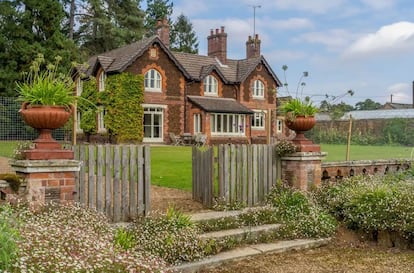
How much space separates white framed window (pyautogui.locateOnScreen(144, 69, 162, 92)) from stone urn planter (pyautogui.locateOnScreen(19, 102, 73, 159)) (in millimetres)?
23128

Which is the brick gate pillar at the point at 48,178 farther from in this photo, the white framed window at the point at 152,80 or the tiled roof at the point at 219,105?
the tiled roof at the point at 219,105

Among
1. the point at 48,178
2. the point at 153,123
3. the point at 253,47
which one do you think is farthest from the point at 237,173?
the point at 253,47

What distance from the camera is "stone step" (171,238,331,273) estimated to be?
566cm

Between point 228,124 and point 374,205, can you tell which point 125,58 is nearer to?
point 228,124

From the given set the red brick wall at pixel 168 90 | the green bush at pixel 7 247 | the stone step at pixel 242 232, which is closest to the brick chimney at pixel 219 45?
the red brick wall at pixel 168 90

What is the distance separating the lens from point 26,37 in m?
30.8

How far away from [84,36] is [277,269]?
41407 mm

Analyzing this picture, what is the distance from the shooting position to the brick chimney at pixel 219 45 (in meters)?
35.4

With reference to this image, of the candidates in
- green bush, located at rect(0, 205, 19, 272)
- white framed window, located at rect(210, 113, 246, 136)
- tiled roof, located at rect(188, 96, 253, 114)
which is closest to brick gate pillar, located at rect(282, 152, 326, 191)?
green bush, located at rect(0, 205, 19, 272)

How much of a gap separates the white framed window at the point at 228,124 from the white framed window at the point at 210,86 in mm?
2253

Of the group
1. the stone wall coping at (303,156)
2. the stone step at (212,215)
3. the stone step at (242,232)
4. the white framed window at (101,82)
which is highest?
the white framed window at (101,82)

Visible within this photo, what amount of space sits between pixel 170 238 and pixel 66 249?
1.83 m

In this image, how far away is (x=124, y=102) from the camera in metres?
27.6

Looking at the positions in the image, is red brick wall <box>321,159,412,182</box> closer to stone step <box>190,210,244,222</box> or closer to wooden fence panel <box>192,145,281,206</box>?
wooden fence panel <box>192,145,281,206</box>
